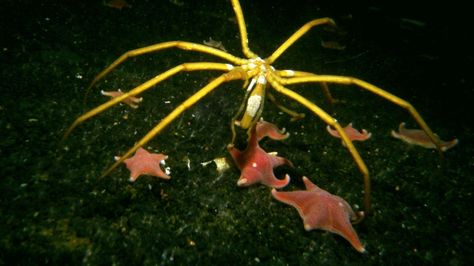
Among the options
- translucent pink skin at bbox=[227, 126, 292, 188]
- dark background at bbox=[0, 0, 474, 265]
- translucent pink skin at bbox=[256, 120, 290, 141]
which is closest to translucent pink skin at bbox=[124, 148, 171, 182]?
dark background at bbox=[0, 0, 474, 265]

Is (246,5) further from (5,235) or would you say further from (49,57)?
(5,235)

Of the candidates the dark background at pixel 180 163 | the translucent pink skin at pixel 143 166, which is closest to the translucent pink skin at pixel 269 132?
the dark background at pixel 180 163

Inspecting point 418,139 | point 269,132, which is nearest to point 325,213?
point 269,132

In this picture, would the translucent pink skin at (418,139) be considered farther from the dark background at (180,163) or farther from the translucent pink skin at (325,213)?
the translucent pink skin at (325,213)

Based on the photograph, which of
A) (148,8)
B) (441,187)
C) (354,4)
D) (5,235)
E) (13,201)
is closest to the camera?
(5,235)

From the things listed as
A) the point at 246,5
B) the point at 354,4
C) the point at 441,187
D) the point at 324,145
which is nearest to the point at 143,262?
the point at 324,145

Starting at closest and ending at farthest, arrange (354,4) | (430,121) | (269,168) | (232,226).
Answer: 1. (232,226)
2. (269,168)
3. (430,121)
4. (354,4)

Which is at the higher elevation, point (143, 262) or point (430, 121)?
point (143, 262)

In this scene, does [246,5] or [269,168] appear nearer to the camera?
[269,168]
